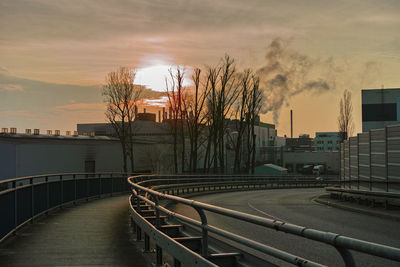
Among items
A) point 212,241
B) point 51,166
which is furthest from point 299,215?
A: point 51,166

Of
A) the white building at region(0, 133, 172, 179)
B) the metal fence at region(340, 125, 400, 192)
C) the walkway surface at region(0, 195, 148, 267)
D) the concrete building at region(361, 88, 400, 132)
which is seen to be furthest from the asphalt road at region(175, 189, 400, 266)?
the concrete building at region(361, 88, 400, 132)

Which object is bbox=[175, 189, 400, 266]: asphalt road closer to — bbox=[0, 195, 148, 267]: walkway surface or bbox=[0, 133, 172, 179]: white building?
bbox=[0, 195, 148, 267]: walkway surface

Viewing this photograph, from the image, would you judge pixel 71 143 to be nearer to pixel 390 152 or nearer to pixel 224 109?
pixel 224 109

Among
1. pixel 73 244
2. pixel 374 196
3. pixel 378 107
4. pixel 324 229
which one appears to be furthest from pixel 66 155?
pixel 73 244

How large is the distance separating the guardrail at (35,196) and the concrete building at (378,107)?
62271 mm

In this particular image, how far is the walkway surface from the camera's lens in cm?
842

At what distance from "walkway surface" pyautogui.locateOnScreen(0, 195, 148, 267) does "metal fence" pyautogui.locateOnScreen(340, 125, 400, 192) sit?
556 inches

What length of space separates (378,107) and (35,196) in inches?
2896

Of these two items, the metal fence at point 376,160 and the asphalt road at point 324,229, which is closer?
the asphalt road at point 324,229

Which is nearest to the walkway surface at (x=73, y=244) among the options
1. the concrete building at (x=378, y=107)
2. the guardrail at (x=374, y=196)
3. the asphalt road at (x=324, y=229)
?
the asphalt road at (x=324, y=229)

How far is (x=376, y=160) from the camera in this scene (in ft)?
84.5

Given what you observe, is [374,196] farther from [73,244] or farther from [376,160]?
[73,244]

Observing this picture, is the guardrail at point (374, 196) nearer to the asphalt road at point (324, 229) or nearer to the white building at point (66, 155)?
the asphalt road at point (324, 229)

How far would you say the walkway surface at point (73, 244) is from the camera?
27.6ft
